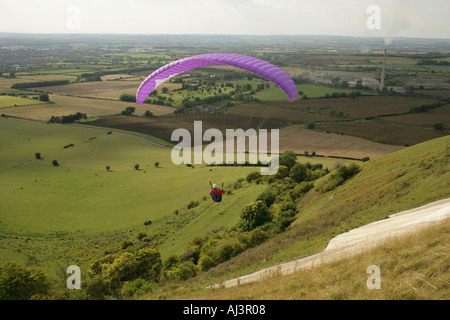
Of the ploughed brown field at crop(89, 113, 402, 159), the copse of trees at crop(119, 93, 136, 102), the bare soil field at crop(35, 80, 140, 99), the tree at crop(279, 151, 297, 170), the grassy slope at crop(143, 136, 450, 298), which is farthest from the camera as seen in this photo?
the bare soil field at crop(35, 80, 140, 99)

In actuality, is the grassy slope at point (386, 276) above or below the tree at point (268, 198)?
above

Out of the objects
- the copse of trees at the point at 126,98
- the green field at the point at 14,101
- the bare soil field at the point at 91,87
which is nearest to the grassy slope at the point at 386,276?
the copse of trees at the point at 126,98

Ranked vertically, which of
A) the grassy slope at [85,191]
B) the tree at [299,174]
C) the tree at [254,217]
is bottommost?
the grassy slope at [85,191]

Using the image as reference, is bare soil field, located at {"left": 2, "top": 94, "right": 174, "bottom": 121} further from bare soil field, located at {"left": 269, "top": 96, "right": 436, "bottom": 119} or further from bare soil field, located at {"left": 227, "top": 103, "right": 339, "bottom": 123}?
bare soil field, located at {"left": 269, "top": 96, "right": 436, "bottom": 119}

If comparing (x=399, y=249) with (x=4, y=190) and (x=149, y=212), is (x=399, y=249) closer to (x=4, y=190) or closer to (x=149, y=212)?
(x=149, y=212)

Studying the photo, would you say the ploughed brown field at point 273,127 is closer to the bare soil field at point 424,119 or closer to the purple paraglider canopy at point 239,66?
the bare soil field at point 424,119

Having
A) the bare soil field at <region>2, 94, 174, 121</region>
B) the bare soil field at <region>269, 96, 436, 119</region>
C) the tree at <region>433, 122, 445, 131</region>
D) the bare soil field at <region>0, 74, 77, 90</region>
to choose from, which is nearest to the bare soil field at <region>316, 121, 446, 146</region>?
the tree at <region>433, 122, 445, 131</region>

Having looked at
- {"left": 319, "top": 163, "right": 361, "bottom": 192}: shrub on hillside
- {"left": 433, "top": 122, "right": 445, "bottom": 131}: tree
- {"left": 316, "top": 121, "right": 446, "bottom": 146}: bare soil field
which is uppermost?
{"left": 433, "top": 122, "right": 445, "bottom": 131}: tree
